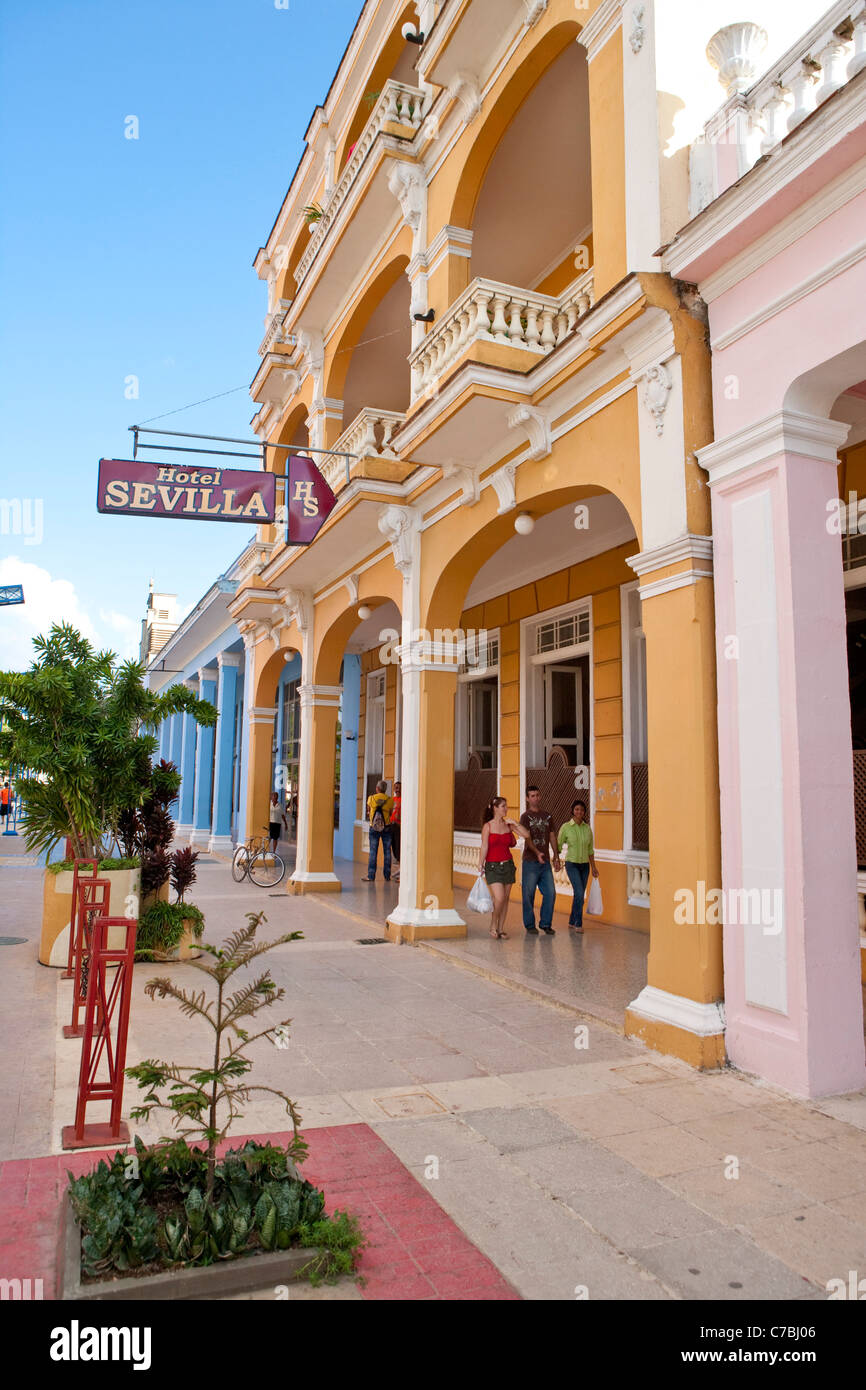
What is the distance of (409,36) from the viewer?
9789 mm

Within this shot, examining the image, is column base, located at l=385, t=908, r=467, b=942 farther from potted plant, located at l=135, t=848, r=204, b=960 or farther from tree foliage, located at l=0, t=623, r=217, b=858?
tree foliage, located at l=0, t=623, r=217, b=858

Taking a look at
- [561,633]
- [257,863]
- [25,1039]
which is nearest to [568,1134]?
[25,1039]

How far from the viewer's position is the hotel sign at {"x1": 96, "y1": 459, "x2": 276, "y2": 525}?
826 centimetres

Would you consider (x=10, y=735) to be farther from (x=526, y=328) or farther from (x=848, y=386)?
(x=848, y=386)

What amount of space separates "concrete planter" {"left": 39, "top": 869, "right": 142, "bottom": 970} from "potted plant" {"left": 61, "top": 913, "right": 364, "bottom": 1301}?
510 centimetres

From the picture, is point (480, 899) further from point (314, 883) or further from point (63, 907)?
point (314, 883)

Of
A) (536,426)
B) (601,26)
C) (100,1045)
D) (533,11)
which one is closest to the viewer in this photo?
(100,1045)

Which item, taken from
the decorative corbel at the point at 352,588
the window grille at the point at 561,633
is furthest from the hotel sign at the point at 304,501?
the window grille at the point at 561,633

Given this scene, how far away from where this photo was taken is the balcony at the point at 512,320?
740cm

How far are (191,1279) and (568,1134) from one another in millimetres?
2059

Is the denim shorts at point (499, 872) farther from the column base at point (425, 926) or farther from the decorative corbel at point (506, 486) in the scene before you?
the decorative corbel at point (506, 486)

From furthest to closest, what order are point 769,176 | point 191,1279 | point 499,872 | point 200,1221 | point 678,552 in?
point 499,872 < point 678,552 < point 769,176 < point 200,1221 < point 191,1279

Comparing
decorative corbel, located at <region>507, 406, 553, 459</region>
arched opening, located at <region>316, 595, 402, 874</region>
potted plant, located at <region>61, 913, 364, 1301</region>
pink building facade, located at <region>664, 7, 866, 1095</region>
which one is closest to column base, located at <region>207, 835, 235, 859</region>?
arched opening, located at <region>316, 595, 402, 874</region>

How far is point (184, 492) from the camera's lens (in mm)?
8508
